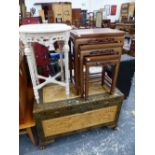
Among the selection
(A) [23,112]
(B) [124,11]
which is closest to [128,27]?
(B) [124,11]

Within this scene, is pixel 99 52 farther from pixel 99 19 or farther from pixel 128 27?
pixel 99 19

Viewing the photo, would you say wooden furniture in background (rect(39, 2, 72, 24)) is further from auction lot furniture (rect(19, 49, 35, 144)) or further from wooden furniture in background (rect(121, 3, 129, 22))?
auction lot furniture (rect(19, 49, 35, 144))

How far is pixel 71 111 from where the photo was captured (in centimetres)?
125

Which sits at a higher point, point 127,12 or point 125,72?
point 127,12

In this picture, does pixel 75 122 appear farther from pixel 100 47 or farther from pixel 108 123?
pixel 100 47

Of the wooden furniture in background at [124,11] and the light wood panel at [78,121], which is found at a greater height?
the wooden furniture in background at [124,11]

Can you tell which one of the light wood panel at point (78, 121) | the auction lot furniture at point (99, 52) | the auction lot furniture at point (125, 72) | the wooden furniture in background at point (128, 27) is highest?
the wooden furniture in background at point (128, 27)

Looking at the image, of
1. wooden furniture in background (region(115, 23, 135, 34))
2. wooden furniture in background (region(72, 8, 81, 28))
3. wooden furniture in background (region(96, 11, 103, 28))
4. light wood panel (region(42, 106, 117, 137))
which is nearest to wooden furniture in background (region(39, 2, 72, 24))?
wooden furniture in background (region(72, 8, 81, 28))

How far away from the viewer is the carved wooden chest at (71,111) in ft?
3.96

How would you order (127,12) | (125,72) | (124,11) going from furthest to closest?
(124,11), (127,12), (125,72)

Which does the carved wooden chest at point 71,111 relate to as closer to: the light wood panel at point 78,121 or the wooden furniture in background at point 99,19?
the light wood panel at point 78,121

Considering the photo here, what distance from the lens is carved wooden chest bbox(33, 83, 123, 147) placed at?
3.96 feet

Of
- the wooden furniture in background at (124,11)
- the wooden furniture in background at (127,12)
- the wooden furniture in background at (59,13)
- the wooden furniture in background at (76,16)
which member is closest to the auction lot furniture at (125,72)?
the wooden furniture in background at (59,13)
